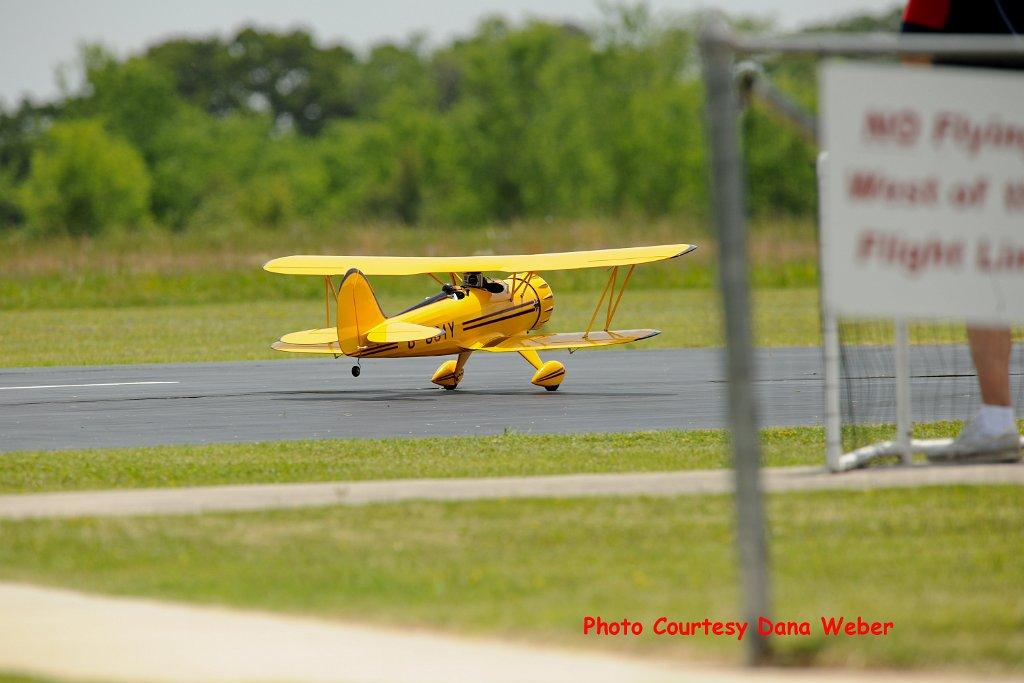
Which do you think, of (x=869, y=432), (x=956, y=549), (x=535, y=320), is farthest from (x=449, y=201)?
(x=956, y=549)

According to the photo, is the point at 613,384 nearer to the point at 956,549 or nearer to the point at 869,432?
the point at 869,432

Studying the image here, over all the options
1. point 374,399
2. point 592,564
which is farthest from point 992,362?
point 374,399

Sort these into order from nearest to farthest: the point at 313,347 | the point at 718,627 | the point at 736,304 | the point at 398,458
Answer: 1. the point at 736,304
2. the point at 718,627
3. the point at 398,458
4. the point at 313,347

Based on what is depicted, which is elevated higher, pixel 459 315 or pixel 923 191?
pixel 923 191

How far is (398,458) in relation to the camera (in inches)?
599

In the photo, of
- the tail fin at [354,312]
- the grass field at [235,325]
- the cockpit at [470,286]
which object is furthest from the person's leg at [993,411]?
the grass field at [235,325]

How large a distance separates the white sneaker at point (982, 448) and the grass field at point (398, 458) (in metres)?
1.22

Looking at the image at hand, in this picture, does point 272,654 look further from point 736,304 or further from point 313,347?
point 313,347

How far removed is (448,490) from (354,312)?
461 inches

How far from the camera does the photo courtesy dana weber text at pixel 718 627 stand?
7.83 metres

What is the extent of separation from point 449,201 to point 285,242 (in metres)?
42.6

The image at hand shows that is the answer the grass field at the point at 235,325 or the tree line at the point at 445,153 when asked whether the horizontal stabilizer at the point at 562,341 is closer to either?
the grass field at the point at 235,325

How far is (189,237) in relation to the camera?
60.6 m

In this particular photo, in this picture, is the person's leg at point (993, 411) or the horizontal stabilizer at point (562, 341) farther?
the horizontal stabilizer at point (562, 341)
